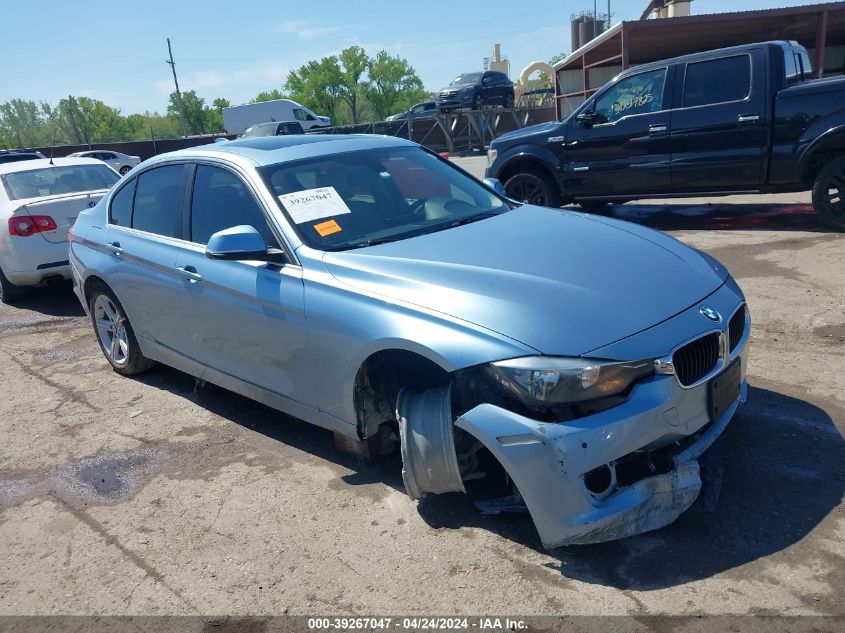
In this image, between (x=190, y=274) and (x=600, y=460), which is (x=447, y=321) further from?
(x=190, y=274)

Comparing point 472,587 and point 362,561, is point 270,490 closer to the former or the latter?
point 362,561

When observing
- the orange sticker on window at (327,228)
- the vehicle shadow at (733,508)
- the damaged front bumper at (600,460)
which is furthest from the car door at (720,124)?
the damaged front bumper at (600,460)

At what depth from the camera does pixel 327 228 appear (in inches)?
147

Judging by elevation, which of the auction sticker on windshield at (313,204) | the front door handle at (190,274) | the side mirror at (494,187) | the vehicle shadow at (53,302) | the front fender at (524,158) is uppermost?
the auction sticker on windshield at (313,204)

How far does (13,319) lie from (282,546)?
617 cm

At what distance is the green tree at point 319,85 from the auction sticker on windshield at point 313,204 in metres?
86.9

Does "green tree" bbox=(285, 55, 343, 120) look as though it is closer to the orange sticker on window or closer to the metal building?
the metal building

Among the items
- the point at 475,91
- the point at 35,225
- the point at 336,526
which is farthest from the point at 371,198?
the point at 475,91

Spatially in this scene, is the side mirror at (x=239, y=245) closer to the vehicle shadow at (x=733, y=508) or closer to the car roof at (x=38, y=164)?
the vehicle shadow at (x=733, y=508)

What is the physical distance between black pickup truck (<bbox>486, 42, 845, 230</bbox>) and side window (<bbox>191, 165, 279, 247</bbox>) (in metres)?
5.98

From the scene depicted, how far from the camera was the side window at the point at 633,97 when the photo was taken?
870 cm

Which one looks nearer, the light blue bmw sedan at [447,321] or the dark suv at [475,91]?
the light blue bmw sedan at [447,321]

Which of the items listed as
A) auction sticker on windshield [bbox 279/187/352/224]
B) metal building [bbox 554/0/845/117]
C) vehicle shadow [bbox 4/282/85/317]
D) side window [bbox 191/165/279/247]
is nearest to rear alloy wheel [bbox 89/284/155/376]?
side window [bbox 191/165/279/247]

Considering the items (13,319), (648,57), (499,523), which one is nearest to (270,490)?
(499,523)
